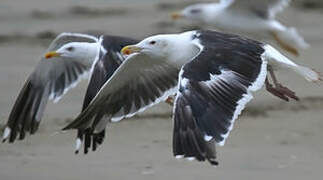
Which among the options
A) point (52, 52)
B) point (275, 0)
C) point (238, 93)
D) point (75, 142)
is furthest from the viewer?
point (275, 0)

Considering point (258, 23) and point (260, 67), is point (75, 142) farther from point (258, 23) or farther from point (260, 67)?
point (258, 23)

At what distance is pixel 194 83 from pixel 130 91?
126 cm

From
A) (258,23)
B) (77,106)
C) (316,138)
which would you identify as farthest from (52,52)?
(258,23)

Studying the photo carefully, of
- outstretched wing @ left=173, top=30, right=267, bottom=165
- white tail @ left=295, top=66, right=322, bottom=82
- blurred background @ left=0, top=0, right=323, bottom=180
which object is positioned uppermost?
outstretched wing @ left=173, top=30, right=267, bottom=165

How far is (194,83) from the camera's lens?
584 cm

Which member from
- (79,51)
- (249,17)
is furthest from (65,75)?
(249,17)

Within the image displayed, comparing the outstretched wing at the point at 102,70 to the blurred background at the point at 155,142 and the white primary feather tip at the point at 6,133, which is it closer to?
the blurred background at the point at 155,142

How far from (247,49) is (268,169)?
753 millimetres

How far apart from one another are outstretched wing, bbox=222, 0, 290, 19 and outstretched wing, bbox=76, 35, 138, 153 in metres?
3.32

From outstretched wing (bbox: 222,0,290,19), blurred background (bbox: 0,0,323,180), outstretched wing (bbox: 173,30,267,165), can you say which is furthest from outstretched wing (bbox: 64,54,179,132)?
outstretched wing (bbox: 222,0,290,19)

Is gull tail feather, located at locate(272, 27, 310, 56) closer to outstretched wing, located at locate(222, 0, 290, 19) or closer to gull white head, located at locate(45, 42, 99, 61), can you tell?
outstretched wing, located at locate(222, 0, 290, 19)

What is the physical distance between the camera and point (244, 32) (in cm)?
1130

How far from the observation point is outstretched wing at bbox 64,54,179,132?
6812 millimetres

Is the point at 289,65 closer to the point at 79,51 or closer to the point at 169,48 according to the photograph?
the point at 169,48
